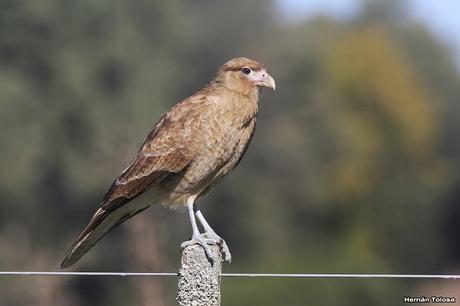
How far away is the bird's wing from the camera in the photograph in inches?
387

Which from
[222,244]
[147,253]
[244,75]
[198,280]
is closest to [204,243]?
[198,280]

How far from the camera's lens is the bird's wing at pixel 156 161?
984 centimetres

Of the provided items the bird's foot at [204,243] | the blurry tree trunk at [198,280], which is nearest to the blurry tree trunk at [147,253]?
the bird's foot at [204,243]

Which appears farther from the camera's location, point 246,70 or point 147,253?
point 147,253

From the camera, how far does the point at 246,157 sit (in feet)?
163

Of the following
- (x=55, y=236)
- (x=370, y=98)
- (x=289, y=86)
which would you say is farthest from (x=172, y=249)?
(x=370, y=98)

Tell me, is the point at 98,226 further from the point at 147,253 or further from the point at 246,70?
the point at 147,253

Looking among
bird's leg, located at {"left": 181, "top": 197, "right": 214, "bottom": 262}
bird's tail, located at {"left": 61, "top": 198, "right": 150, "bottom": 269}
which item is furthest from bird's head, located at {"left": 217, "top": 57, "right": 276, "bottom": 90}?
bird's tail, located at {"left": 61, "top": 198, "right": 150, "bottom": 269}

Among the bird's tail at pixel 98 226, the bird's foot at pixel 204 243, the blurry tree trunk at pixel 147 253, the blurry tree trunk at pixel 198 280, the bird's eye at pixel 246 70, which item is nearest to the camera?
the blurry tree trunk at pixel 198 280

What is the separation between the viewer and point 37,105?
4409 cm

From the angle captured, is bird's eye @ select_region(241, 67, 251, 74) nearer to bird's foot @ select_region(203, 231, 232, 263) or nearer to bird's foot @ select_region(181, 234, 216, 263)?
bird's foot @ select_region(203, 231, 232, 263)

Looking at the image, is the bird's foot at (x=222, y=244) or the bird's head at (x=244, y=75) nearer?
the bird's foot at (x=222, y=244)

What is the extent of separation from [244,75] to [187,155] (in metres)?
0.91

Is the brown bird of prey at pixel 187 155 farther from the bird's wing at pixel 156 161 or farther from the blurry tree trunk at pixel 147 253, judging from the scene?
the blurry tree trunk at pixel 147 253
